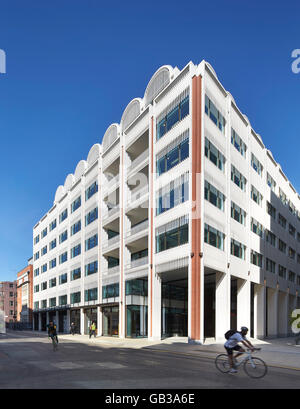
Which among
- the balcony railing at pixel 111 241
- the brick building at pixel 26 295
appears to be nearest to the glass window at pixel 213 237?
the balcony railing at pixel 111 241

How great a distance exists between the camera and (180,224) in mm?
33219

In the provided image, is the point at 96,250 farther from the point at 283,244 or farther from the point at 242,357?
the point at 242,357

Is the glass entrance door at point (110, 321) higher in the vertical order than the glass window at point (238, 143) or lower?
lower

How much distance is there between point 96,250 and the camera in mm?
52031

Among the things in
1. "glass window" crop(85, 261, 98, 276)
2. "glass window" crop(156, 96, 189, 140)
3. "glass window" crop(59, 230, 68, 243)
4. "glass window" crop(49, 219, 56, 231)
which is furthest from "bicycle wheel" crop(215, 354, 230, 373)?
"glass window" crop(49, 219, 56, 231)

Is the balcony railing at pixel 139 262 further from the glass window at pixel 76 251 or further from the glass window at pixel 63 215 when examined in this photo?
the glass window at pixel 63 215

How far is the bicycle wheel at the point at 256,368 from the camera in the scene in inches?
514

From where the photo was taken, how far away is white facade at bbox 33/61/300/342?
111 ft

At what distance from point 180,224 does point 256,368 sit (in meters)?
20.5

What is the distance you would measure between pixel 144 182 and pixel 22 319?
77.1 metres

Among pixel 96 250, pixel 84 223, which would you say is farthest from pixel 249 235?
pixel 84 223

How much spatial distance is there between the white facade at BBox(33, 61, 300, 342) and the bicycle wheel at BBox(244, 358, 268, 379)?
17.2 meters

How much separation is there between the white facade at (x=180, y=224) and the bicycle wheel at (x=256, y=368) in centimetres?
1717

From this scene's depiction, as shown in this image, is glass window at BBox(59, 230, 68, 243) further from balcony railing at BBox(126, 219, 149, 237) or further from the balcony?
balcony railing at BBox(126, 219, 149, 237)
